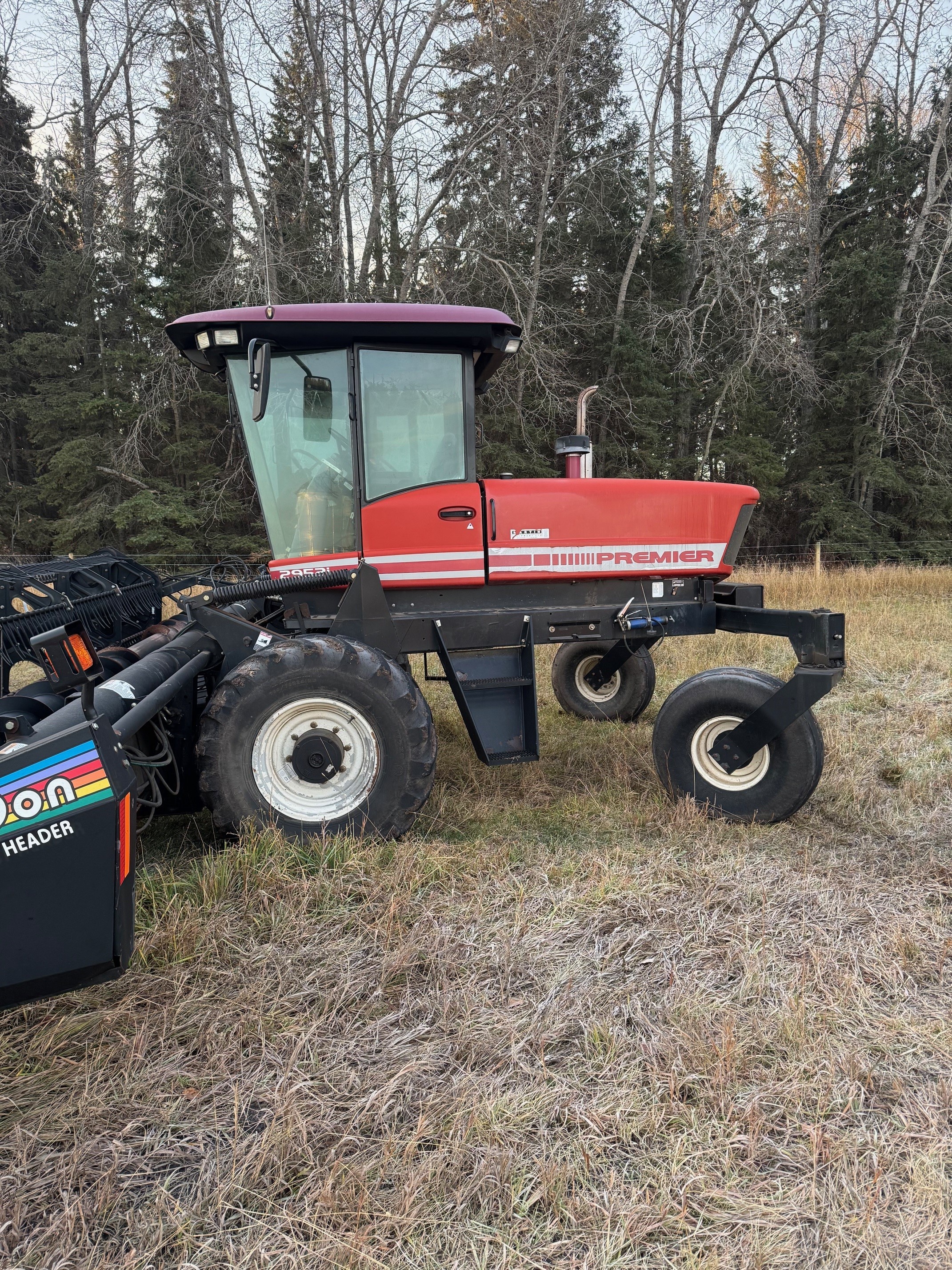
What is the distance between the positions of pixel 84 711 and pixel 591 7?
60.8 feet

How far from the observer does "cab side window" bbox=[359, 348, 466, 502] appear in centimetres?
418

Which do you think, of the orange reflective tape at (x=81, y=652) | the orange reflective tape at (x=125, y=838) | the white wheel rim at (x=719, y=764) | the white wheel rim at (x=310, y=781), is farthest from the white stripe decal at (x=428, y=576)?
the orange reflective tape at (x=125, y=838)

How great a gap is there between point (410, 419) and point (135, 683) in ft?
6.49

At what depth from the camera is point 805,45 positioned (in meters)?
19.4

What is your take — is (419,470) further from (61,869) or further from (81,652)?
(61,869)

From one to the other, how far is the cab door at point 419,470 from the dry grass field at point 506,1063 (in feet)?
4.64

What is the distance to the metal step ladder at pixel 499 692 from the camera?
13.8 ft

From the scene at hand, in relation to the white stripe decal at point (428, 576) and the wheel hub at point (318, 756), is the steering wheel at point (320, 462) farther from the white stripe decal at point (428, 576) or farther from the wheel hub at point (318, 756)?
the wheel hub at point (318, 756)

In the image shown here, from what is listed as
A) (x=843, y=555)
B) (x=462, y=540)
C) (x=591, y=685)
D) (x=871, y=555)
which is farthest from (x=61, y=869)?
(x=871, y=555)

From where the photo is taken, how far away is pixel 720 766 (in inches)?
163

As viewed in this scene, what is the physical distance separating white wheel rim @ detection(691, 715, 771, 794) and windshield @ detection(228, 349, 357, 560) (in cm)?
204

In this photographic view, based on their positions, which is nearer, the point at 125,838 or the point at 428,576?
the point at 125,838

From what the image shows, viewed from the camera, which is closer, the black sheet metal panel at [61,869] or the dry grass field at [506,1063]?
the dry grass field at [506,1063]

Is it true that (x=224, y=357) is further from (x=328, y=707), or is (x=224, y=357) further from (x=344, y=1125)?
(x=344, y=1125)
